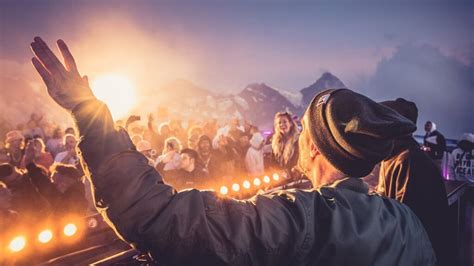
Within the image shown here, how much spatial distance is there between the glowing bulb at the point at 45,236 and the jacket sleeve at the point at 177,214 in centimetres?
157

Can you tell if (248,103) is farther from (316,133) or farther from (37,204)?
(316,133)

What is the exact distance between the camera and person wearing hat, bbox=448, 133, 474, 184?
273 inches

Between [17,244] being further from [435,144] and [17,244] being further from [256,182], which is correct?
[435,144]

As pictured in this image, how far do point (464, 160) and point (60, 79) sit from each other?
336 inches

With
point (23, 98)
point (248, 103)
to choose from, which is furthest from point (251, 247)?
point (248, 103)

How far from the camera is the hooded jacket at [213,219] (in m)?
0.80

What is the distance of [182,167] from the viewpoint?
524cm

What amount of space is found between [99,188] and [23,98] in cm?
1553

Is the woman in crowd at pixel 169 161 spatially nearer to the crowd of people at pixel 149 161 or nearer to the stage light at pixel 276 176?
the crowd of people at pixel 149 161

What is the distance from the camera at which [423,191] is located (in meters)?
2.12

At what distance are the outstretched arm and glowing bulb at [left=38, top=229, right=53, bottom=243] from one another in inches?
60.8

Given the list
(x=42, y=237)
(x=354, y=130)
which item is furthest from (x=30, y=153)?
(x=354, y=130)

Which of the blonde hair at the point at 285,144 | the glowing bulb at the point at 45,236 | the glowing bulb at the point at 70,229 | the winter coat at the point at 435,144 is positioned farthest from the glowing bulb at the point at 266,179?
the winter coat at the point at 435,144

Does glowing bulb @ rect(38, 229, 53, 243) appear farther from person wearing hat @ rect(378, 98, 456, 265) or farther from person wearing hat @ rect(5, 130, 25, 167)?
person wearing hat @ rect(5, 130, 25, 167)
